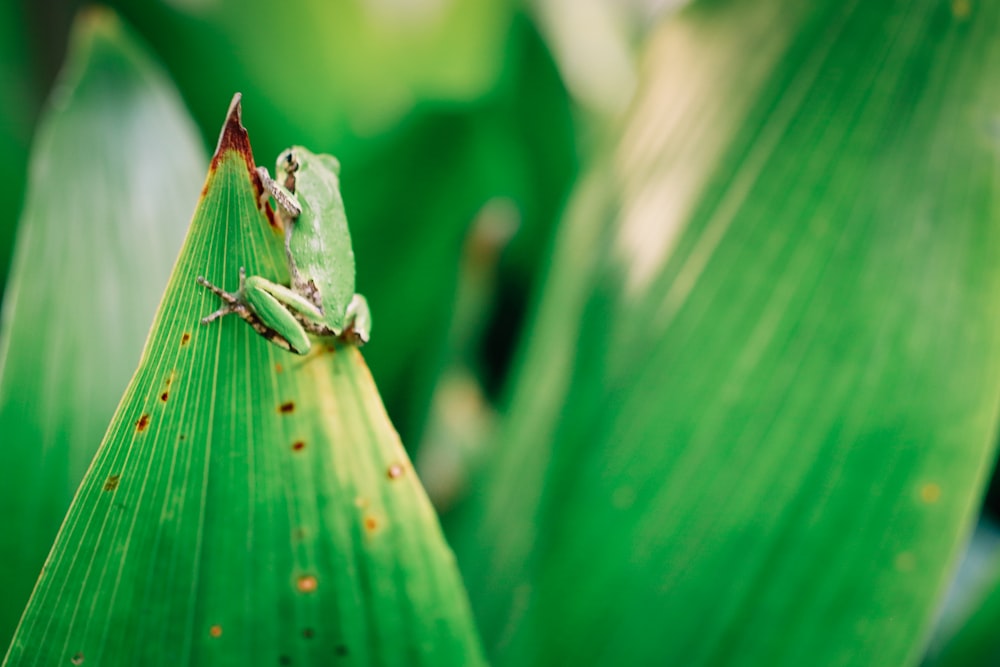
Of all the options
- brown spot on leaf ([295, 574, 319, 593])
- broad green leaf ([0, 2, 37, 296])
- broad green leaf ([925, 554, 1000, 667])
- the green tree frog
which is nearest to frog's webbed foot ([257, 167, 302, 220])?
the green tree frog

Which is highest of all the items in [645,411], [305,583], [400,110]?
[400,110]

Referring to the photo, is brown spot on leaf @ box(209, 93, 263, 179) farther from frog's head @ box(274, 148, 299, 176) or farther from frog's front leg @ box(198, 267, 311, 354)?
frog's head @ box(274, 148, 299, 176)

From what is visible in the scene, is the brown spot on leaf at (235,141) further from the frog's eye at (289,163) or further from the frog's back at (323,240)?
the frog's eye at (289,163)

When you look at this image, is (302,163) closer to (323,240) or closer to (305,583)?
(323,240)

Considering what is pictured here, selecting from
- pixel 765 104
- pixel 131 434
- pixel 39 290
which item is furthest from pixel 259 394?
pixel 765 104

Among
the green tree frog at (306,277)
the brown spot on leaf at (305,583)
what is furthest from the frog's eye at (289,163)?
the brown spot on leaf at (305,583)

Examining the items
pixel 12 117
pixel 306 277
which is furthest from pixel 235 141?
pixel 12 117

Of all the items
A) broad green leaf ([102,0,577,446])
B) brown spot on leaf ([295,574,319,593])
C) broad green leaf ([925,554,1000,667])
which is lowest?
brown spot on leaf ([295,574,319,593])
